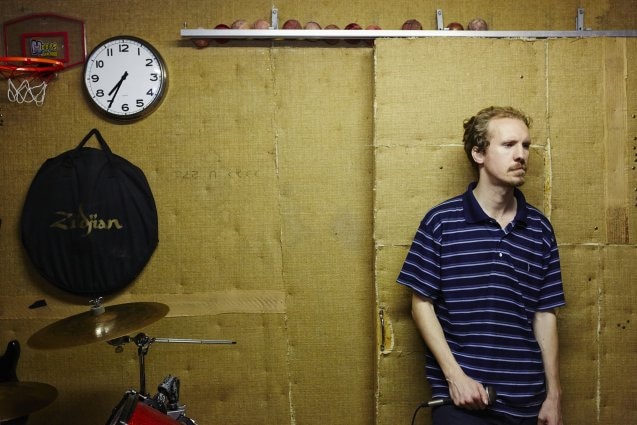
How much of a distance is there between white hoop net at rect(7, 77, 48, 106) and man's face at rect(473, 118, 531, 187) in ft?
7.19

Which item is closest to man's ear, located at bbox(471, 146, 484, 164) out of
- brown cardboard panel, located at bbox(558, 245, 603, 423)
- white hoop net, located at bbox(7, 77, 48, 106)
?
brown cardboard panel, located at bbox(558, 245, 603, 423)

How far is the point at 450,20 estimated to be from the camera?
7.97 feet

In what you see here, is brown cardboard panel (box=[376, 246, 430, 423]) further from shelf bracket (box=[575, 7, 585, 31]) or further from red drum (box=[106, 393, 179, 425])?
shelf bracket (box=[575, 7, 585, 31])

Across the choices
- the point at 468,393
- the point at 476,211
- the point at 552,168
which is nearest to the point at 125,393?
the point at 468,393

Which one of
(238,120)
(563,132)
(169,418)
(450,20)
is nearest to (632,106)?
(563,132)

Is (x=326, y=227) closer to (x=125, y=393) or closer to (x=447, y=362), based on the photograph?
(x=447, y=362)

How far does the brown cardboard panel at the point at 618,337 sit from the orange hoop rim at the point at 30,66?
2.83 metres

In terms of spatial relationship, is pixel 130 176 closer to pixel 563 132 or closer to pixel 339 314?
pixel 339 314

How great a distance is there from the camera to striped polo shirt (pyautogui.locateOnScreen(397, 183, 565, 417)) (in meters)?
1.83

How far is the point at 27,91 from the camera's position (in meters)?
2.45

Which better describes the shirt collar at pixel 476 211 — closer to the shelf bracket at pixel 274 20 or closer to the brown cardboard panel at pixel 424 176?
the brown cardboard panel at pixel 424 176

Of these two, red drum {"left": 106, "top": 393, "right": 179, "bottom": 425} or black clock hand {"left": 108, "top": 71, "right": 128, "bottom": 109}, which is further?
black clock hand {"left": 108, "top": 71, "right": 128, "bottom": 109}

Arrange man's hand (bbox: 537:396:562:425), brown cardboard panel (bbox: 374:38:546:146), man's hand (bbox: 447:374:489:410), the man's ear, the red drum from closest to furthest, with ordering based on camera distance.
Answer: the red drum < man's hand (bbox: 447:374:489:410) < man's hand (bbox: 537:396:562:425) < the man's ear < brown cardboard panel (bbox: 374:38:546:146)

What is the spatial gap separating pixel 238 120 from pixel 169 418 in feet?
4.64
